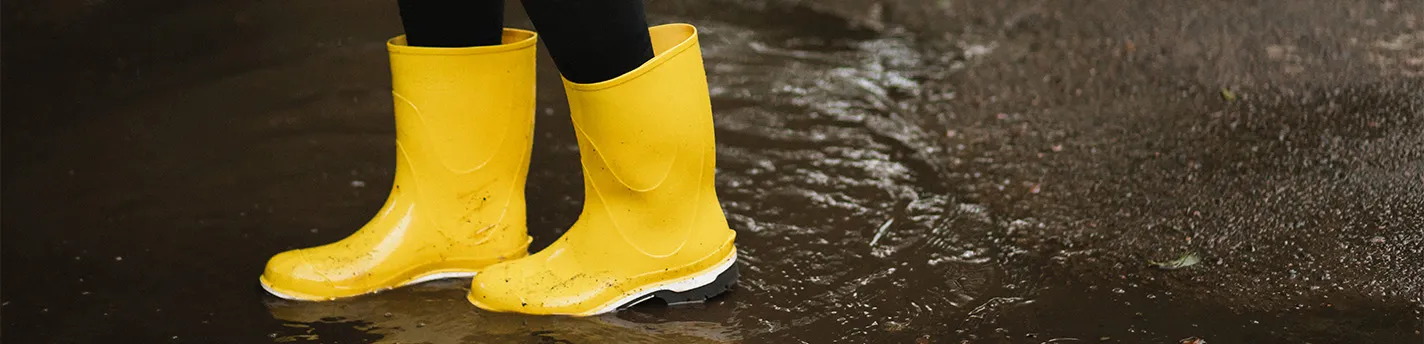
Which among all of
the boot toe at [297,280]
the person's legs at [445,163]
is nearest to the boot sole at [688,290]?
the person's legs at [445,163]

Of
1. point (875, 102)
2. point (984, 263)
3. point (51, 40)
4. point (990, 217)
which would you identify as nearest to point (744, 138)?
point (875, 102)

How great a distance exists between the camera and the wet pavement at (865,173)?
1.57 meters

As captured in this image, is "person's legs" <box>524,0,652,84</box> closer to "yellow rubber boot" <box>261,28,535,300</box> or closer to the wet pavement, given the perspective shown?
"yellow rubber boot" <box>261,28,535,300</box>

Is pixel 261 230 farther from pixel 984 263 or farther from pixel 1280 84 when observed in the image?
pixel 1280 84

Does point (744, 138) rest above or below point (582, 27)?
below

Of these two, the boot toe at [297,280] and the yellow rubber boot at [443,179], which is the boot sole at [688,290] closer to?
the yellow rubber boot at [443,179]

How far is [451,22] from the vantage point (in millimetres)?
1552

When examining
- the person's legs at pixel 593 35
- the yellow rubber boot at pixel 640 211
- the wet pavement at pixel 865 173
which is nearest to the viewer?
the person's legs at pixel 593 35

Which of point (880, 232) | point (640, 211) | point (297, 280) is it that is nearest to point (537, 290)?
point (640, 211)

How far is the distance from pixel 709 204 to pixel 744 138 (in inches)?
33.4

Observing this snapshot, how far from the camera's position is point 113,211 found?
2.04m

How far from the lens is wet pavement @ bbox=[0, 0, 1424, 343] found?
5.14 feet

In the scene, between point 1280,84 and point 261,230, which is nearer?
point 261,230

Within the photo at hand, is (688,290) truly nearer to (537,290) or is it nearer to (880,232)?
(537,290)
